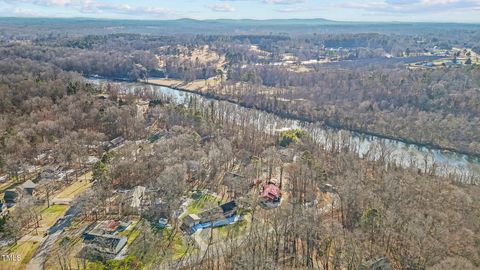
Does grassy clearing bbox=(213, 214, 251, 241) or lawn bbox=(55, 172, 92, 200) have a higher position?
lawn bbox=(55, 172, 92, 200)

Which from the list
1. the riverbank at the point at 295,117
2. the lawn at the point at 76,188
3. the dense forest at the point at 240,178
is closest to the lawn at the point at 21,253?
the dense forest at the point at 240,178

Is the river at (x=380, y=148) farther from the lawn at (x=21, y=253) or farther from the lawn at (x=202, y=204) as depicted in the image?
the lawn at (x=21, y=253)

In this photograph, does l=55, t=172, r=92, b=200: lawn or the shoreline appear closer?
l=55, t=172, r=92, b=200: lawn

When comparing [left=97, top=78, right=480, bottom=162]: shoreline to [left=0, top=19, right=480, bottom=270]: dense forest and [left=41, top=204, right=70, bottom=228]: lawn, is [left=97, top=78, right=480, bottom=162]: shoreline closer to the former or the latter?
[left=0, top=19, right=480, bottom=270]: dense forest

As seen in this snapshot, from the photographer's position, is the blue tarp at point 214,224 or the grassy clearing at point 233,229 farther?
the blue tarp at point 214,224

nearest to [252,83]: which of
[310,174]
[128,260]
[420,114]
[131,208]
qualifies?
[420,114]

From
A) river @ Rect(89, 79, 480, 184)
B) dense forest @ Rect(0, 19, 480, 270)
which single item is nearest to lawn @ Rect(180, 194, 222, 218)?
dense forest @ Rect(0, 19, 480, 270)

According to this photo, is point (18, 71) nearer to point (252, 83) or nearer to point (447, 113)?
point (252, 83)
